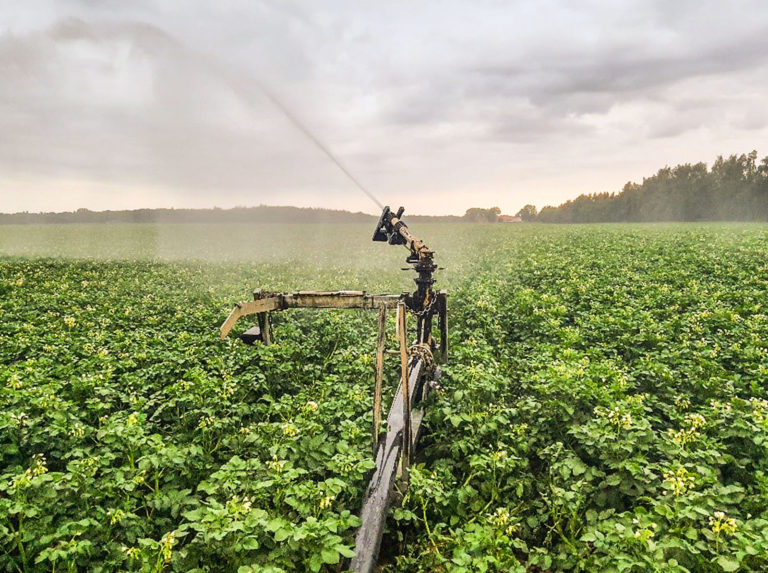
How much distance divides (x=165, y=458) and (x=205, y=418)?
117cm

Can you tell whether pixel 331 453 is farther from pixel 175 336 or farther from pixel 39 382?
pixel 175 336

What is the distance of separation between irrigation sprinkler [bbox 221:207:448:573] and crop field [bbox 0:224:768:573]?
0.71 feet

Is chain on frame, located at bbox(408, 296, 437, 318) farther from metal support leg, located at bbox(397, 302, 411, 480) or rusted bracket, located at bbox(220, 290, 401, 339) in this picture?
metal support leg, located at bbox(397, 302, 411, 480)

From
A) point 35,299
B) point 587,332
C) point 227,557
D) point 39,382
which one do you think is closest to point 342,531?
point 227,557

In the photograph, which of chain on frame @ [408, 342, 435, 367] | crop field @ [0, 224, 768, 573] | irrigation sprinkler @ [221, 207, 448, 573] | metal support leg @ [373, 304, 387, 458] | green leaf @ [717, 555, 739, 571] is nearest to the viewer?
green leaf @ [717, 555, 739, 571]

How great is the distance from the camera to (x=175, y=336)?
9.64 metres

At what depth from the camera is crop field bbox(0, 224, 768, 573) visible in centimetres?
347

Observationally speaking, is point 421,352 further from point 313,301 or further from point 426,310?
point 313,301

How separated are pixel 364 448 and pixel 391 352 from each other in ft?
3.49

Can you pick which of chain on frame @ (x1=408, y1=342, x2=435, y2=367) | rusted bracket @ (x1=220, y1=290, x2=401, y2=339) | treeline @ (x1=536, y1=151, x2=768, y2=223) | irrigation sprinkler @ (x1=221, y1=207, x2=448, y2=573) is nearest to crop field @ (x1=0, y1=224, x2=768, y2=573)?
irrigation sprinkler @ (x1=221, y1=207, x2=448, y2=573)

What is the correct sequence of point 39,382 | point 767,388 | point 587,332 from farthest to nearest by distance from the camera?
point 587,332
point 767,388
point 39,382

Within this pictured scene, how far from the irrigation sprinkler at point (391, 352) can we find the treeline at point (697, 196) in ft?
350

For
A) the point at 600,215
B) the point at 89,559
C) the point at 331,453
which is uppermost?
the point at 600,215

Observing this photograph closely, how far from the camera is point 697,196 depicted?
315 feet
